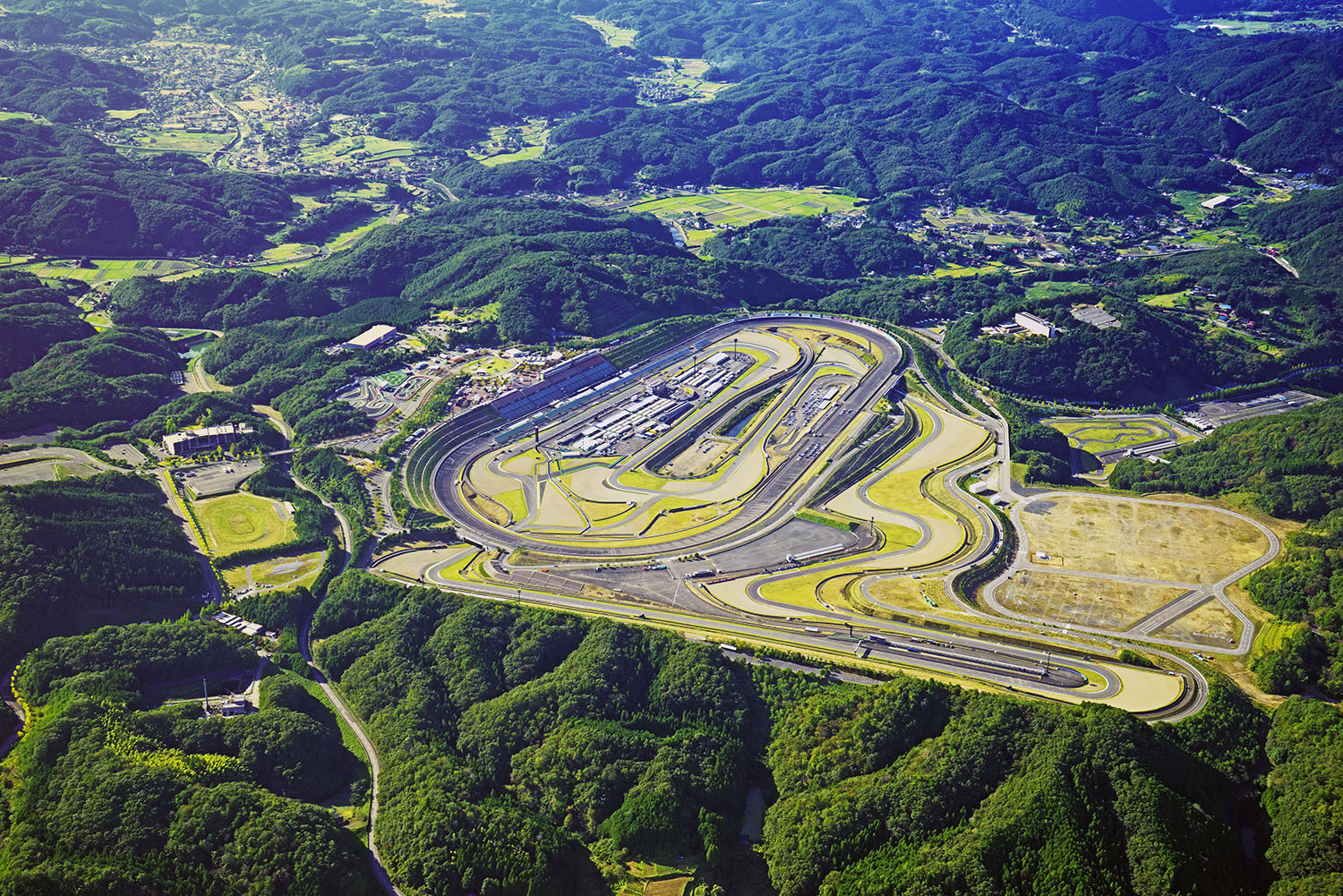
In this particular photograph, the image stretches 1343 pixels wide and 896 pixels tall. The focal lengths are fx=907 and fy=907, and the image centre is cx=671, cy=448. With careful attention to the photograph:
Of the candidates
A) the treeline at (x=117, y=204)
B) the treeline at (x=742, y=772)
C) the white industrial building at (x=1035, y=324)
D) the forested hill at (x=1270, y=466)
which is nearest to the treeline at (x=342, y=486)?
the treeline at (x=742, y=772)

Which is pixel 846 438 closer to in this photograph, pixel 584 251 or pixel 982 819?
pixel 982 819

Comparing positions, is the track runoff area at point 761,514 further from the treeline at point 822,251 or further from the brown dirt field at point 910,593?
the treeline at point 822,251

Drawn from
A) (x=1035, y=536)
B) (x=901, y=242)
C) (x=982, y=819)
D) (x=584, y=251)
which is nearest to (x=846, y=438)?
(x=1035, y=536)

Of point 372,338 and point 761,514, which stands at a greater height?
point 372,338

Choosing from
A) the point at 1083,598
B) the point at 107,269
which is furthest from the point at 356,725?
the point at 107,269

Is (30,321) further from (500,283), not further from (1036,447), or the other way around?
(1036,447)
